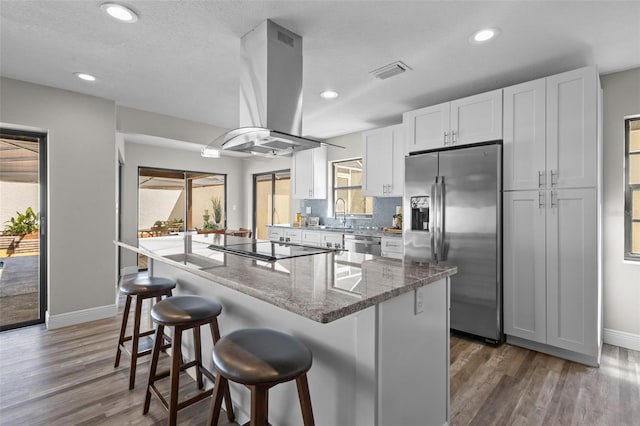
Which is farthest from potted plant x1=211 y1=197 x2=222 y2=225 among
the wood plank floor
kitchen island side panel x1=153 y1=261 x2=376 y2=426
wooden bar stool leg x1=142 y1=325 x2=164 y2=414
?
kitchen island side panel x1=153 y1=261 x2=376 y2=426

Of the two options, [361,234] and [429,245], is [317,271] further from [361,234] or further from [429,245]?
[361,234]

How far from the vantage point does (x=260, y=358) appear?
1.22 meters

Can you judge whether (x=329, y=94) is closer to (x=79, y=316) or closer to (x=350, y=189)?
(x=350, y=189)

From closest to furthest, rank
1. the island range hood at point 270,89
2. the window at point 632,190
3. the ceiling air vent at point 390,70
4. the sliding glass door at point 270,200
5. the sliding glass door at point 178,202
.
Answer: the island range hood at point 270,89, the ceiling air vent at point 390,70, the window at point 632,190, the sliding glass door at point 178,202, the sliding glass door at point 270,200

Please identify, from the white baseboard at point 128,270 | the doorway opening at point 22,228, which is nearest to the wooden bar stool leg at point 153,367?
the doorway opening at point 22,228

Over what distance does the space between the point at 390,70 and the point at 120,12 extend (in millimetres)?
2071

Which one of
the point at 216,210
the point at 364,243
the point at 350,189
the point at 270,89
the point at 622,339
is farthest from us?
the point at 216,210

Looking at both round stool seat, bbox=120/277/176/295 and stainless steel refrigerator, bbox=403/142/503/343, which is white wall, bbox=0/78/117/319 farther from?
stainless steel refrigerator, bbox=403/142/503/343

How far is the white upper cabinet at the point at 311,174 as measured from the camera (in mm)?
5375

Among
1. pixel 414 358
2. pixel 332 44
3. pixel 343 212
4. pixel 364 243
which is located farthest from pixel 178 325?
pixel 343 212

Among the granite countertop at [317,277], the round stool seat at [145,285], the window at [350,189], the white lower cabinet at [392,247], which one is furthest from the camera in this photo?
the window at [350,189]

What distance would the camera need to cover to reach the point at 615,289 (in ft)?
9.46

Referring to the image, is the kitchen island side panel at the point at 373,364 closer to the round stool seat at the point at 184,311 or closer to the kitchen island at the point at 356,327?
the kitchen island at the point at 356,327

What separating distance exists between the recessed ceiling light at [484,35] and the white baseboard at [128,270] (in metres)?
6.10
